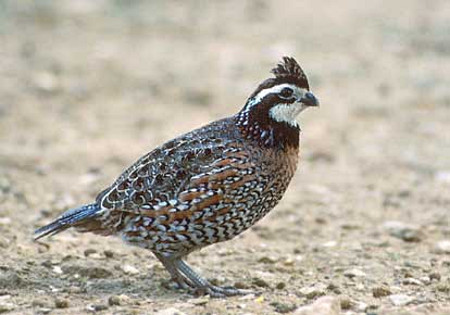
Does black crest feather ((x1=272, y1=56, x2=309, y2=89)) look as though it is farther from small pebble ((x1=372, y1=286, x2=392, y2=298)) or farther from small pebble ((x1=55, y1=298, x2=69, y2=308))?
small pebble ((x1=55, y1=298, x2=69, y2=308))

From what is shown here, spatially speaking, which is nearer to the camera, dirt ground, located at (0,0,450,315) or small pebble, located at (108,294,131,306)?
small pebble, located at (108,294,131,306)

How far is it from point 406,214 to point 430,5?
29.7 ft

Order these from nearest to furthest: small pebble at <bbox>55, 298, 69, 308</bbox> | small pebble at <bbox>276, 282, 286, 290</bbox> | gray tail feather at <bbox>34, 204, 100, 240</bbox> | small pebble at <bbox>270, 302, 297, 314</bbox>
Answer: small pebble at <bbox>270, 302, 297, 314</bbox>
small pebble at <bbox>55, 298, 69, 308</bbox>
small pebble at <bbox>276, 282, 286, 290</bbox>
gray tail feather at <bbox>34, 204, 100, 240</bbox>

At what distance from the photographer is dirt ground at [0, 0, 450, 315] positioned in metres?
7.69

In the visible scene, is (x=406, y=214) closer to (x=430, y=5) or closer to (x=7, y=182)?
(x=7, y=182)

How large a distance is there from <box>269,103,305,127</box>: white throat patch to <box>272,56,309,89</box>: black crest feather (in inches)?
6.6

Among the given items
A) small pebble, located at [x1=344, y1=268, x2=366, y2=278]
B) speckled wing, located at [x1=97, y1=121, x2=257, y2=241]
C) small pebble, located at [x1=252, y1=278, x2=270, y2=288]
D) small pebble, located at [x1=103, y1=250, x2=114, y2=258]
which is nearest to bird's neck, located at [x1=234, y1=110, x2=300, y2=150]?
speckled wing, located at [x1=97, y1=121, x2=257, y2=241]

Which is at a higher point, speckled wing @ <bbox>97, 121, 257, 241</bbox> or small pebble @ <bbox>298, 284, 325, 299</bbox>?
speckled wing @ <bbox>97, 121, 257, 241</bbox>

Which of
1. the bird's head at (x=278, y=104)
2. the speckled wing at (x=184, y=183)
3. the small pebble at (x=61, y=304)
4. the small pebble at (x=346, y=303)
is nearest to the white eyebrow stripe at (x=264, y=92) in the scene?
the bird's head at (x=278, y=104)

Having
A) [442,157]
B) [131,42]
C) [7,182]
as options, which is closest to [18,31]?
[131,42]

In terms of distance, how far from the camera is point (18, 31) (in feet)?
53.2

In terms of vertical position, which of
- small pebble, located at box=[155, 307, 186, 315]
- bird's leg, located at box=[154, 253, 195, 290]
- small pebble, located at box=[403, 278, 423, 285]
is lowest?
small pebble, located at box=[155, 307, 186, 315]

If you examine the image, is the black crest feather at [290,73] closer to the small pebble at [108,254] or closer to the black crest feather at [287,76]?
the black crest feather at [287,76]

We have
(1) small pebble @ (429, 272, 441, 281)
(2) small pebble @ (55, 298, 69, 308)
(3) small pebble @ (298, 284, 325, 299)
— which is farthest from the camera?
(1) small pebble @ (429, 272, 441, 281)
